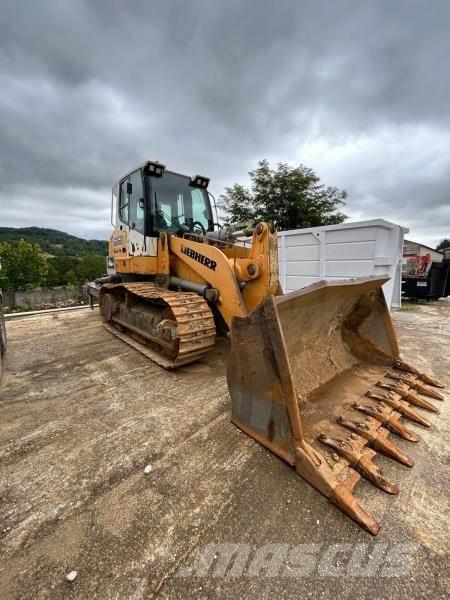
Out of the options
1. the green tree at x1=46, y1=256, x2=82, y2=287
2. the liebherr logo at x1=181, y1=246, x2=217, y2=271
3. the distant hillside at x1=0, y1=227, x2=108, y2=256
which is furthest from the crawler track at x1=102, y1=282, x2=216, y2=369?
the distant hillside at x1=0, y1=227, x2=108, y2=256

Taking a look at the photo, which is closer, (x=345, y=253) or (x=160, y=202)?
(x=160, y=202)

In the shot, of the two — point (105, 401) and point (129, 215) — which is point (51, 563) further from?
point (129, 215)

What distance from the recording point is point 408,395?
2455 mm

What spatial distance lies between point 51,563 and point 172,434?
1.03 m

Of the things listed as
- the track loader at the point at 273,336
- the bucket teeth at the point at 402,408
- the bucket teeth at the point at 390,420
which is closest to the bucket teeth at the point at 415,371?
the track loader at the point at 273,336

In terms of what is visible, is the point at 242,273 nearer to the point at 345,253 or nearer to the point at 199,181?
the point at 199,181

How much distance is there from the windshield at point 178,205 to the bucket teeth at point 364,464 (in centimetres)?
391

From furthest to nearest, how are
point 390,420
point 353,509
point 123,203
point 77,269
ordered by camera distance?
point 77,269 → point 123,203 → point 390,420 → point 353,509

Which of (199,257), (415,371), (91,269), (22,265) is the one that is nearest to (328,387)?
(415,371)

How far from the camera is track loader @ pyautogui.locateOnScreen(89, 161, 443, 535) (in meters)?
1.78

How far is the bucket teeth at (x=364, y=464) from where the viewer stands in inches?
64.4

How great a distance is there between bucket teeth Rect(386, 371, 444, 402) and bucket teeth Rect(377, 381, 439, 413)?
0.38ft

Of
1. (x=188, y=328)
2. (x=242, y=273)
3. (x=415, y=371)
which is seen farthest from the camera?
(x=242, y=273)

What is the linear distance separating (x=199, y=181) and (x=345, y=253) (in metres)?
3.22
